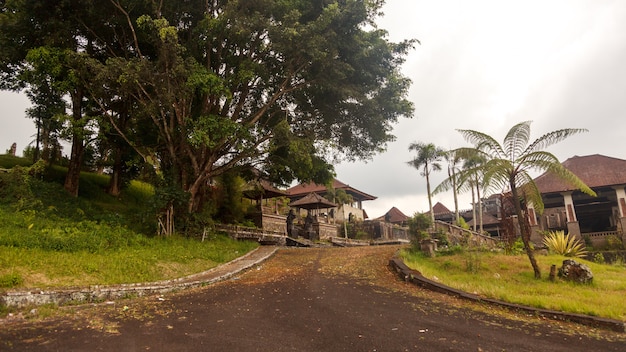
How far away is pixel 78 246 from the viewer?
35.8 ft

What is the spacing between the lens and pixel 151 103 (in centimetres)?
1505

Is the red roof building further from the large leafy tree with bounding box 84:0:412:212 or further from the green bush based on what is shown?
the green bush

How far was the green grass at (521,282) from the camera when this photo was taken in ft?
25.9

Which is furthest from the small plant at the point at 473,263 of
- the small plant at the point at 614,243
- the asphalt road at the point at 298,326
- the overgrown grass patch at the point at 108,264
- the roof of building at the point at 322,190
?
the roof of building at the point at 322,190

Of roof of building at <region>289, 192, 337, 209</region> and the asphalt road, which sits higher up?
roof of building at <region>289, 192, 337, 209</region>

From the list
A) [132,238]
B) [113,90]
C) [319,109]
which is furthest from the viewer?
[319,109]

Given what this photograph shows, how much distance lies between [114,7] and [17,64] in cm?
697

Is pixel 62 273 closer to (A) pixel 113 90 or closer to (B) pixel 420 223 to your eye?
(A) pixel 113 90

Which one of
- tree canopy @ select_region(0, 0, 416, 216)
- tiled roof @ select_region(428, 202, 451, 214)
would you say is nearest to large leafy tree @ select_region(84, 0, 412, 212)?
tree canopy @ select_region(0, 0, 416, 216)

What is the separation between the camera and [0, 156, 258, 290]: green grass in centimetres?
876

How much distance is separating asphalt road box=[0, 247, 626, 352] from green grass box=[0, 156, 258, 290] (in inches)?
70.1

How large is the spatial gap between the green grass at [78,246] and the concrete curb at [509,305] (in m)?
6.74

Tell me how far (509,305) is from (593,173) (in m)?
25.9

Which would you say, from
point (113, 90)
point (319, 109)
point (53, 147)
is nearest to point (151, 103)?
point (113, 90)
